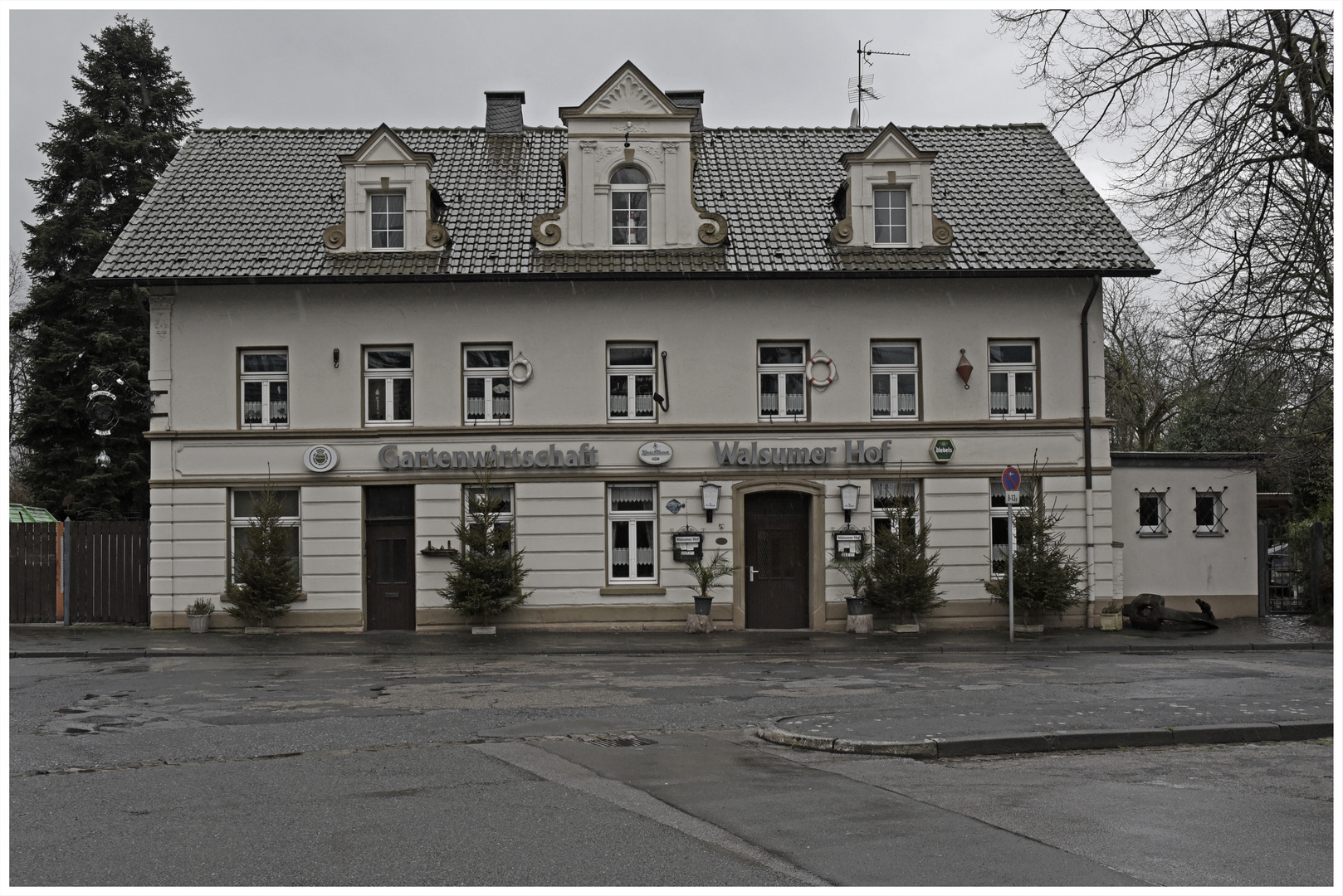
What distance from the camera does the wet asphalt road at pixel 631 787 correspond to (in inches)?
269

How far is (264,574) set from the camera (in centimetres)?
2323

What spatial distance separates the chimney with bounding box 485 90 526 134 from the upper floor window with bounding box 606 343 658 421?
7813 millimetres

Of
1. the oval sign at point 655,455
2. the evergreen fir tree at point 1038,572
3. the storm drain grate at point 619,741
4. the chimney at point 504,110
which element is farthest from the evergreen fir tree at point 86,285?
the storm drain grate at point 619,741

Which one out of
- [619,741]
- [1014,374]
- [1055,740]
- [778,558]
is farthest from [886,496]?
[619,741]

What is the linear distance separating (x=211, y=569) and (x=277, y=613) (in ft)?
5.31

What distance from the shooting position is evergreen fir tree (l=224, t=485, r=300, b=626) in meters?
23.3

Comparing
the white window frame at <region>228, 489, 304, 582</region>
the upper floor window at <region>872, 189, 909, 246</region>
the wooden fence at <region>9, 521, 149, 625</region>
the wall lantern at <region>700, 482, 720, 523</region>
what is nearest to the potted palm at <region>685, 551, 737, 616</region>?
the wall lantern at <region>700, 482, 720, 523</region>

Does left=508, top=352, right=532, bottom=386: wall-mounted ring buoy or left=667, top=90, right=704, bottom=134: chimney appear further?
left=667, top=90, right=704, bottom=134: chimney

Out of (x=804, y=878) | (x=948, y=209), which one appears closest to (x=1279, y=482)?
(x=948, y=209)

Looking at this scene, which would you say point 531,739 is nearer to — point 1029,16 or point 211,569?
Result: point 1029,16

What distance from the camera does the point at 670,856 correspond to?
6.96 m

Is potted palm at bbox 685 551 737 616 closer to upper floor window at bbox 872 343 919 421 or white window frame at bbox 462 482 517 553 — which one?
white window frame at bbox 462 482 517 553

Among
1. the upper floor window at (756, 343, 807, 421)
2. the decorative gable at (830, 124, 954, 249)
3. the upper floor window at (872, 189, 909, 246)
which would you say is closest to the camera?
the upper floor window at (756, 343, 807, 421)

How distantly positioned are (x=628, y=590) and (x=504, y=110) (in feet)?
40.8
